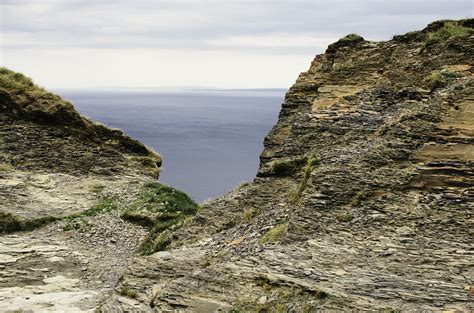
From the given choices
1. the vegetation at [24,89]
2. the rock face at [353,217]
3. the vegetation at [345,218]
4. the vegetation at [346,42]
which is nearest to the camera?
the rock face at [353,217]

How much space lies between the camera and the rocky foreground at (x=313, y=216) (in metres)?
17.5

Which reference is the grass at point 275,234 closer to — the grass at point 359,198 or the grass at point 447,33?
the grass at point 359,198

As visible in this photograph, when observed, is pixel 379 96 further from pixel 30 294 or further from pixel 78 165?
pixel 78 165

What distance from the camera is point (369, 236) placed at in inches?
765

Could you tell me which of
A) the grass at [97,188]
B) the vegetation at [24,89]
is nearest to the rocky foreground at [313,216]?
the grass at [97,188]

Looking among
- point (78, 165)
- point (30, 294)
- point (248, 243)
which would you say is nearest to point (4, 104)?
point (78, 165)

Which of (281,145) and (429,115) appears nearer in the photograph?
(429,115)

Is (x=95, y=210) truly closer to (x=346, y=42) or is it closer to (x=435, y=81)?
(x=346, y=42)

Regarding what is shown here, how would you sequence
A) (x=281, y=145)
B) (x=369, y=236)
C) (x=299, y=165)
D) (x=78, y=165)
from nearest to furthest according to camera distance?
(x=369, y=236) → (x=299, y=165) → (x=281, y=145) → (x=78, y=165)

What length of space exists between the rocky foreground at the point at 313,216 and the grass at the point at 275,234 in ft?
0.27

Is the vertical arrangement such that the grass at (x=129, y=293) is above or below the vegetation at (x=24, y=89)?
below

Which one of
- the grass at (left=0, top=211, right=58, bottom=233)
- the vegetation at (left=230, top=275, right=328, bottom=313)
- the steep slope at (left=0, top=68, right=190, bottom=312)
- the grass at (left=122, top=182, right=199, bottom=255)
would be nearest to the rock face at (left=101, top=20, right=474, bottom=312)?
the vegetation at (left=230, top=275, right=328, bottom=313)

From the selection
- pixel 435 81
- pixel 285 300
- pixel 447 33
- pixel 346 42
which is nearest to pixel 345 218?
pixel 285 300

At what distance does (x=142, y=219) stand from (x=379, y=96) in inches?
688
